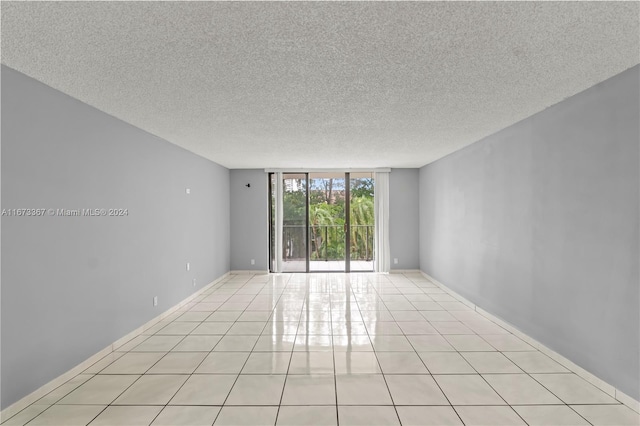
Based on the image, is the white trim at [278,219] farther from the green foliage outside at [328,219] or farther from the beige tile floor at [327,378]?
the beige tile floor at [327,378]

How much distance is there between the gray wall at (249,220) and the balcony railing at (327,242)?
1.73 ft

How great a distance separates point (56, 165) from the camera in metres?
2.46

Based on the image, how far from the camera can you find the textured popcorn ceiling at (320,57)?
151cm

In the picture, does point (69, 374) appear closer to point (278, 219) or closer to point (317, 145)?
point (317, 145)

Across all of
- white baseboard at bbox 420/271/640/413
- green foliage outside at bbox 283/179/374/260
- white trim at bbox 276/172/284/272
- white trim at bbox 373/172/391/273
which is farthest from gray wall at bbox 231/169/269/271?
white baseboard at bbox 420/271/640/413

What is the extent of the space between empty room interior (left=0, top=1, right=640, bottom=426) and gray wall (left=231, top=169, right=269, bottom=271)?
2.42 metres

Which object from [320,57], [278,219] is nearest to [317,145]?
[320,57]

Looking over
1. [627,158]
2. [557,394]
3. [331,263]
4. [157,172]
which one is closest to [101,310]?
[157,172]

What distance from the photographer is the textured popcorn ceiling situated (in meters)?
1.51

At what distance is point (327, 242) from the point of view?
299 inches

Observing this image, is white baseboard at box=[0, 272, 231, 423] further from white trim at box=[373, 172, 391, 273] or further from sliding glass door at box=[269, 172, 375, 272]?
white trim at box=[373, 172, 391, 273]

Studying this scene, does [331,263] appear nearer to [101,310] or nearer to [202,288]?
[202,288]

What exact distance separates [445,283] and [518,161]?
2.73 metres

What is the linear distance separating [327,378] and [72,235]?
8.01 ft
